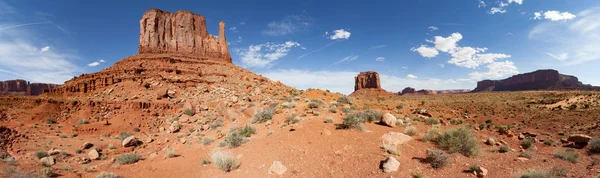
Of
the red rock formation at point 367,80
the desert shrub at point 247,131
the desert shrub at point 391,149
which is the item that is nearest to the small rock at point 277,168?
the desert shrub at point 391,149

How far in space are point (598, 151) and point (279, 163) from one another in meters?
11.3

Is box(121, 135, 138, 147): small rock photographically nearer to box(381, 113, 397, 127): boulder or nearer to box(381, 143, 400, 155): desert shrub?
box(381, 113, 397, 127): boulder

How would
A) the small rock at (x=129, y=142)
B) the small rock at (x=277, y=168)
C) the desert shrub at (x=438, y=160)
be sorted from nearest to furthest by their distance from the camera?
the desert shrub at (x=438, y=160)
the small rock at (x=277, y=168)
the small rock at (x=129, y=142)

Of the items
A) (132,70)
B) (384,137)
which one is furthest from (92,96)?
(384,137)

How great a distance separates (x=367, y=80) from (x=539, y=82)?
9308 centimetres

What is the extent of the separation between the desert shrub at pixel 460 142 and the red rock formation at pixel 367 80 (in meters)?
105

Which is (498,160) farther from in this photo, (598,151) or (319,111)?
(319,111)

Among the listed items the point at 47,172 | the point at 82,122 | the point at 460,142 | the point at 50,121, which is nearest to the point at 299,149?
the point at 460,142

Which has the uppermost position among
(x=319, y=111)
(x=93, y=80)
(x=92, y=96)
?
(x=93, y=80)

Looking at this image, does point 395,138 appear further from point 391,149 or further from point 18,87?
point 18,87

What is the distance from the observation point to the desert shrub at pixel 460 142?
27.2ft

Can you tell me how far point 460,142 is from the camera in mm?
8570

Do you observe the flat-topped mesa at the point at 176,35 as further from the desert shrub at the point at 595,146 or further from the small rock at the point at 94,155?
the desert shrub at the point at 595,146

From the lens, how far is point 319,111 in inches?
554
